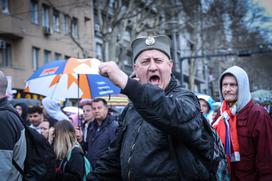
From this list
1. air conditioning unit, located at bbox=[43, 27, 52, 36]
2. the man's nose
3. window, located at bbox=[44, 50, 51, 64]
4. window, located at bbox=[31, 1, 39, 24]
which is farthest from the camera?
window, located at bbox=[44, 50, 51, 64]

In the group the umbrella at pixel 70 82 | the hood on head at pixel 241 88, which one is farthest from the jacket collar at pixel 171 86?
the umbrella at pixel 70 82

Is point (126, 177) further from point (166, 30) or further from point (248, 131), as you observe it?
point (166, 30)

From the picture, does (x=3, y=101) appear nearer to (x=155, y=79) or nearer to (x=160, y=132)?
(x=155, y=79)

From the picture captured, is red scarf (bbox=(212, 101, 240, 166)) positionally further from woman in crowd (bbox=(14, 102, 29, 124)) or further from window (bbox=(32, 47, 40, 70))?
window (bbox=(32, 47, 40, 70))

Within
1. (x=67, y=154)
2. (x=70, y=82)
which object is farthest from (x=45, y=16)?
(x=67, y=154)

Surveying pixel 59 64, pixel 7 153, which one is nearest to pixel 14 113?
pixel 7 153

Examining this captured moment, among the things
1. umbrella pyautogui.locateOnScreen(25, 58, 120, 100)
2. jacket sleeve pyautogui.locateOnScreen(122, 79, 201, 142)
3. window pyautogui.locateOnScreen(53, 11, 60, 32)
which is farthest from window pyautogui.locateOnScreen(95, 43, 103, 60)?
jacket sleeve pyautogui.locateOnScreen(122, 79, 201, 142)

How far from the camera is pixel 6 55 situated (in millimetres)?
28812

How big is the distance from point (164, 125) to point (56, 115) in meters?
5.60

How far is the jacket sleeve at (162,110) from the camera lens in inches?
92.4

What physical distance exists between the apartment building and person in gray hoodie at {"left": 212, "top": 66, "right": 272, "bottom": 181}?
21143 millimetres

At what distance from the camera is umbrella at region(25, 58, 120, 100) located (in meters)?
8.05

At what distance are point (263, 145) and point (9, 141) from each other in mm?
2318

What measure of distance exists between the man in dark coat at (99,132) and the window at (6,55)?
2245 centimetres
